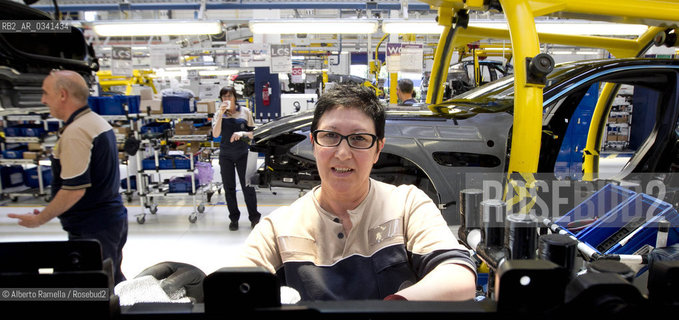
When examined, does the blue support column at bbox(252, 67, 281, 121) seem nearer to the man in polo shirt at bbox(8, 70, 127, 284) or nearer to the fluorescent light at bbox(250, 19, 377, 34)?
the fluorescent light at bbox(250, 19, 377, 34)

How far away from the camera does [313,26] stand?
606cm

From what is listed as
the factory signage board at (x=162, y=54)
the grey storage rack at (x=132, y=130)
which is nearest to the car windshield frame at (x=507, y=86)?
the grey storage rack at (x=132, y=130)

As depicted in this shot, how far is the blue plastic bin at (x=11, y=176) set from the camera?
758cm

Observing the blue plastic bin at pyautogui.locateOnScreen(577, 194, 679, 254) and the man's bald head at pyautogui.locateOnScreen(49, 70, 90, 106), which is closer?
the blue plastic bin at pyautogui.locateOnScreen(577, 194, 679, 254)

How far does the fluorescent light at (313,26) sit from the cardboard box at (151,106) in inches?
85.4

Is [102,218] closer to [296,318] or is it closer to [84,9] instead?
[296,318]

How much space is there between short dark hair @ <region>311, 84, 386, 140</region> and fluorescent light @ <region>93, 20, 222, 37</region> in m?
4.85

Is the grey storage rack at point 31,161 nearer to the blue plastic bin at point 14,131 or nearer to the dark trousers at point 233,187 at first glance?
the blue plastic bin at point 14,131

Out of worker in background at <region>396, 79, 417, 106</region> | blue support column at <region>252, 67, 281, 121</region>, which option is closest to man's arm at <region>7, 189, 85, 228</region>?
worker in background at <region>396, 79, 417, 106</region>

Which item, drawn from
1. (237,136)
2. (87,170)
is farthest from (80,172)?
(237,136)

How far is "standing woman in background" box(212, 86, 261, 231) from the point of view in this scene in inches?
221

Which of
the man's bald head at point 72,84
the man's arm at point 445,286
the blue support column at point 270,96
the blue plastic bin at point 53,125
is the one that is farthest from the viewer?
the blue support column at point 270,96

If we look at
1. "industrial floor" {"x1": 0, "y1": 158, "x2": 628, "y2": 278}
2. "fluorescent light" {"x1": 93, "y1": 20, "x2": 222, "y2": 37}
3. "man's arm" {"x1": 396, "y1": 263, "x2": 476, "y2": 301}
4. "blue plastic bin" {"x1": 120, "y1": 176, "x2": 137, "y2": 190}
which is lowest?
"industrial floor" {"x1": 0, "y1": 158, "x2": 628, "y2": 278}

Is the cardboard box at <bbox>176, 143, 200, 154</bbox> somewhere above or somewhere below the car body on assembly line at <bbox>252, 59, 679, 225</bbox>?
below
